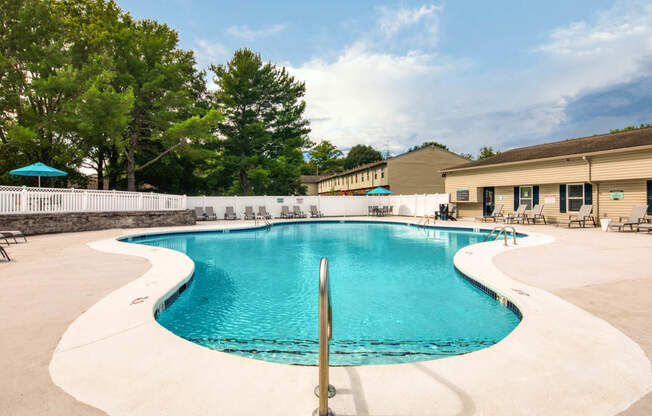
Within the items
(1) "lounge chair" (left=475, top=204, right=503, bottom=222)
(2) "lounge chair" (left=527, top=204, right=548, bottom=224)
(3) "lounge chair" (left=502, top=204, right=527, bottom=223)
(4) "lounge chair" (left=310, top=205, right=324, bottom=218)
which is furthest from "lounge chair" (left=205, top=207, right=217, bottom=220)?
(2) "lounge chair" (left=527, top=204, right=548, bottom=224)

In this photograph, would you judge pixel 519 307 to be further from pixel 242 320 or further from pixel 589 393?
pixel 242 320

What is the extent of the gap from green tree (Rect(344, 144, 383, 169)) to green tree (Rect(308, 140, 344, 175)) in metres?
2.25

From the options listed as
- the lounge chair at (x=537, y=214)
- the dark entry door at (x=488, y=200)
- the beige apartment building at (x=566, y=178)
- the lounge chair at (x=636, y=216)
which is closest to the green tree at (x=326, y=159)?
the beige apartment building at (x=566, y=178)

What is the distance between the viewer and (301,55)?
13.5 m

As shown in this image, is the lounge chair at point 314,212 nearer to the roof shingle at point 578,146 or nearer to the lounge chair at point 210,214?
the lounge chair at point 210,214

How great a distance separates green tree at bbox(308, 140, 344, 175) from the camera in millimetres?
64062

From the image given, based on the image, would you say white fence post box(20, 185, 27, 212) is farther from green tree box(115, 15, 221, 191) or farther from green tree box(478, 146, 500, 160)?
green tree box(478, 146, 500, 160)

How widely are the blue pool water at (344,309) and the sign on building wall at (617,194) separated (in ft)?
33.9

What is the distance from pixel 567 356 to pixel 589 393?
55cm

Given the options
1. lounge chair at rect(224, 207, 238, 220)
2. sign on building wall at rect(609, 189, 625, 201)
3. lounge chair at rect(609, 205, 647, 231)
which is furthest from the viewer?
lounge chair at rect(224, 207, 238, 220)

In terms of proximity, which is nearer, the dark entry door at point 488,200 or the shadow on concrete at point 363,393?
the shadow on concrete at point 363,393

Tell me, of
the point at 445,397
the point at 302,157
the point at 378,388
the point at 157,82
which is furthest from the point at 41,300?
the point at 302,157

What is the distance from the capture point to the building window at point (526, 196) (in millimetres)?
16547

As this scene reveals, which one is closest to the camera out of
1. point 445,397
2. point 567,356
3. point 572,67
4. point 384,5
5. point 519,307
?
point 445,397
